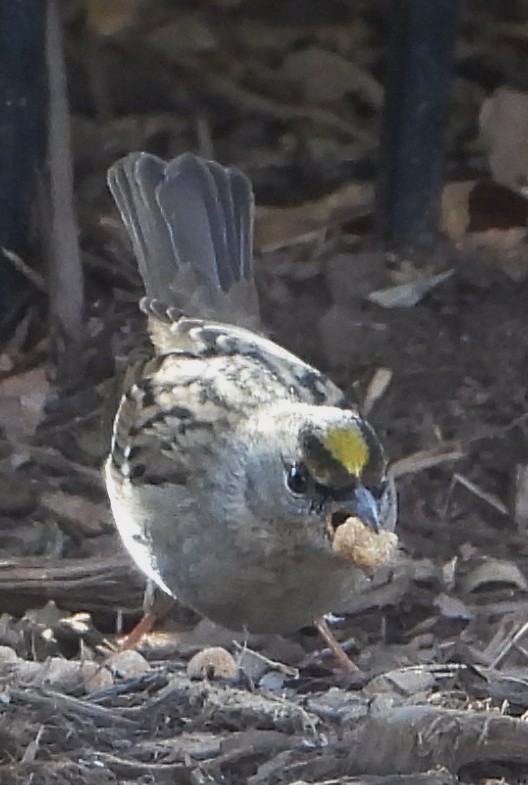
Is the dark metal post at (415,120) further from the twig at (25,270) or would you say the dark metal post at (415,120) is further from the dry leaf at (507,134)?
the twig at (25,270)

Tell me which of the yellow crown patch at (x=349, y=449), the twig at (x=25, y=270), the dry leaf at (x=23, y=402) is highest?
the yellow crown patch at (x=349, y=449)

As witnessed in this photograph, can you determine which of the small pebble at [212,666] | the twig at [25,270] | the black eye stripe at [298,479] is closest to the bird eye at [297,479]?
the black eye stripe at [298,479]

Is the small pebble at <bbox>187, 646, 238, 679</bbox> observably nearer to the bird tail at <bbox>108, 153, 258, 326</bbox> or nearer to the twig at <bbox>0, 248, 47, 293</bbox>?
the bird tail at <bbox>108, 153, 258, 326</bbox>

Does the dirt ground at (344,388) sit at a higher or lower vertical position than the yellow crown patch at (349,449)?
lower

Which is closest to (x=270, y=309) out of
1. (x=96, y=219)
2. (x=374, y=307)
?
(x=374, y=307)

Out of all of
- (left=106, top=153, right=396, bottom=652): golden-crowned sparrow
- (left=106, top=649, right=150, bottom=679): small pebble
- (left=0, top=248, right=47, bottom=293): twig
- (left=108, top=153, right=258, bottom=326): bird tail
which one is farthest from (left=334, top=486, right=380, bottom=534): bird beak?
(left=0, top=248, right=47, bottom=293): twig

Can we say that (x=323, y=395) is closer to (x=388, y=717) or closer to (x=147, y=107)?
(x=388, y=717)
